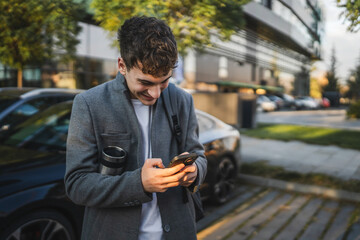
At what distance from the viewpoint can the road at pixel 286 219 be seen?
346 cm

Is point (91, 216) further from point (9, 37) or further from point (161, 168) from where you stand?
point (9, 37)

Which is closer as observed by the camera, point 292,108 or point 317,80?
point 292,108

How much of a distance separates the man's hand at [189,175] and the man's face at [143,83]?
35 cm

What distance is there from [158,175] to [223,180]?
342cm

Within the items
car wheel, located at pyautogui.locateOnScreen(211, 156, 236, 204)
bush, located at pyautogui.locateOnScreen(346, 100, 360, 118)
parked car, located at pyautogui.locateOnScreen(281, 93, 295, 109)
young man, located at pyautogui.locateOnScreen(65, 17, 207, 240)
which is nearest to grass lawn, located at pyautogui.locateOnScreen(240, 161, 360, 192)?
car wheel, located at pyautogui.locateOnScreen(211, 156, 236, 204)

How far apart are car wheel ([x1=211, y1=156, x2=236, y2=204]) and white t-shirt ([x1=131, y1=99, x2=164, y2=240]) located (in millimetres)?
2835

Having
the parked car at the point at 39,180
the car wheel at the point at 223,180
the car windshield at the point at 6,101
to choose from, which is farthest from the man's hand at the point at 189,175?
the car windshield at the point at 6,101

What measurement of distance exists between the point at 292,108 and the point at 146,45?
117 feet

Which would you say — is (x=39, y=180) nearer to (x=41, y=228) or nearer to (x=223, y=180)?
(x=41, y=228)

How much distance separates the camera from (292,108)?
3441 cm

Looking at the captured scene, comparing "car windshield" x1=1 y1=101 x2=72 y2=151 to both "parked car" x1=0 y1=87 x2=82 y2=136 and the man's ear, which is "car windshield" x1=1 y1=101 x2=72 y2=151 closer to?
"parked car" x1=0 y1=87 x2=82 y2=136

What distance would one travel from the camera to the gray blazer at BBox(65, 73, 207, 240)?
1292mm

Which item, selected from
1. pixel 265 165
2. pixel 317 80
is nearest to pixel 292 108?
pixel 265 165

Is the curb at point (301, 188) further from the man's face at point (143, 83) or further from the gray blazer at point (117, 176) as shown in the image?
the man's face at point (143, 83)
